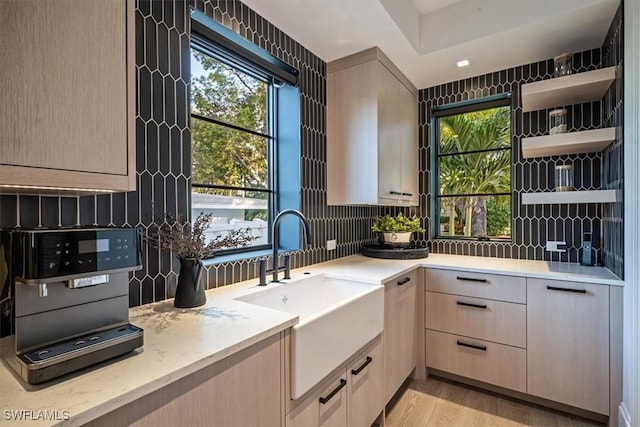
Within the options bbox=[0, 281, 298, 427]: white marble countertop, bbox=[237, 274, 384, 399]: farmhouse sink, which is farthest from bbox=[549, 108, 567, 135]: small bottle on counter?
bbox=[0, 281, 298, 427]: white marble countertop

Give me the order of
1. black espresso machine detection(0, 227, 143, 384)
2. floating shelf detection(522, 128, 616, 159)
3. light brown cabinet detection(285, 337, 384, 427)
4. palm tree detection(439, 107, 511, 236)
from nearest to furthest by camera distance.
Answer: black espresso machine detection(0, 227, 143, 384) < light brown cabinet detection(285, 337, 384, 427) < floating shelf detection(522, 128, 616, 159) < palm tree detection(439, 107, 511, 236)

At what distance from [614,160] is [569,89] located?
21.1 inches

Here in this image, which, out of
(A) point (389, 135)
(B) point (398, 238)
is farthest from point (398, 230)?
(A) point (389, 135)

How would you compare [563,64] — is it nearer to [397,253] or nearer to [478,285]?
[478,285]

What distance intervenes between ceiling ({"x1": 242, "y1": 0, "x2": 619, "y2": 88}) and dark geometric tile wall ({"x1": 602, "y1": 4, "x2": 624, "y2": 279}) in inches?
4.5

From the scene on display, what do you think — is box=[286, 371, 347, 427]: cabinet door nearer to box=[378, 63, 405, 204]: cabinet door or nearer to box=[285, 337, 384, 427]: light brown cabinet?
box=[285, 337, 384, 427]: light brown cabinet

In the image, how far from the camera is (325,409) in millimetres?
1348

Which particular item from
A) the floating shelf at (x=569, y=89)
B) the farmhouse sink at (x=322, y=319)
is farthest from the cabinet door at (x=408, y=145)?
the farmhouse sink at (x=322, y=319)

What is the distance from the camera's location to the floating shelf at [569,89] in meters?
1.96

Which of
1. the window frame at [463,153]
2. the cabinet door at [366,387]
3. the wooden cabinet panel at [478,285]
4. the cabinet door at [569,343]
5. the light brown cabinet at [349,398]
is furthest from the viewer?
the window frame at [463,153]

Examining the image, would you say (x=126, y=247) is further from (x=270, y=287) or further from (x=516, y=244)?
(x=516, y=244)

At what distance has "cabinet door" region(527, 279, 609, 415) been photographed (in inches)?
72.9

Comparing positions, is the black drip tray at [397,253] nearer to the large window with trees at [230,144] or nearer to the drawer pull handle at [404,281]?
the drawer pull handle at [404,281]

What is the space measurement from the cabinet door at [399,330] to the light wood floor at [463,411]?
15 centimetres
